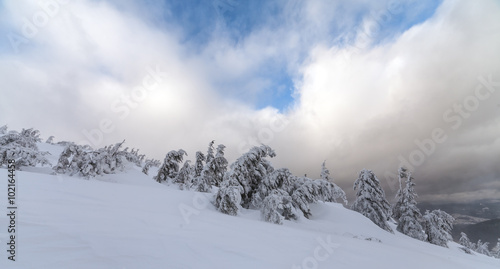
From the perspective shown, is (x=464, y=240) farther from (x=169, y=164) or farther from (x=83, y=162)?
(x=83, y=162)

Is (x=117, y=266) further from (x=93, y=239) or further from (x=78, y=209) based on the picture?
(x=78, y=209)

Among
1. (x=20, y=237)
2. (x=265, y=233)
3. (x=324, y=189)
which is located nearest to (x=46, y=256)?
(x=20, y=237)

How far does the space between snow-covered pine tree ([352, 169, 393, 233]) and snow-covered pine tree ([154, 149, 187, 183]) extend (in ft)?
75.7

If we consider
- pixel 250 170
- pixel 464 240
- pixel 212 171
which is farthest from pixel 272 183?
pixel 464 240

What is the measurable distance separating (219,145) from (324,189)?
466 inches

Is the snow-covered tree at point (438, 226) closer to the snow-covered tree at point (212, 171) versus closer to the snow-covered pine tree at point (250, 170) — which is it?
the snow-covered pine tree at point (250, 170)

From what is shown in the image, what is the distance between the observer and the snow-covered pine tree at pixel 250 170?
14.8 meters

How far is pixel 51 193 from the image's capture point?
265 inches

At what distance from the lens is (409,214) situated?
25.9 m

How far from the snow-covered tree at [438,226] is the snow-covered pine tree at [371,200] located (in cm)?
422

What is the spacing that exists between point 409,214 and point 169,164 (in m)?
30.3

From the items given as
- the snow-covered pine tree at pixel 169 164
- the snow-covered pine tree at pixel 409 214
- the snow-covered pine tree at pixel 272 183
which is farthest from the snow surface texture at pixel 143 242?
the snow-covered pine tree at pixel 409 214

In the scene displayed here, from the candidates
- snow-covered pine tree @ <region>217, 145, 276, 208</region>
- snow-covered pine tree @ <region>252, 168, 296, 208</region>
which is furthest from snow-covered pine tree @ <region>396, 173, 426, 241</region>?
snow-covered pine tree @ <region>217, 145, 276, 208</region>

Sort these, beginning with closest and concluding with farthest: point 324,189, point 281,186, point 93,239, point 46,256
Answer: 1. point 46,256
2. point 93,239
3. point 281,186
4. point 324,189
